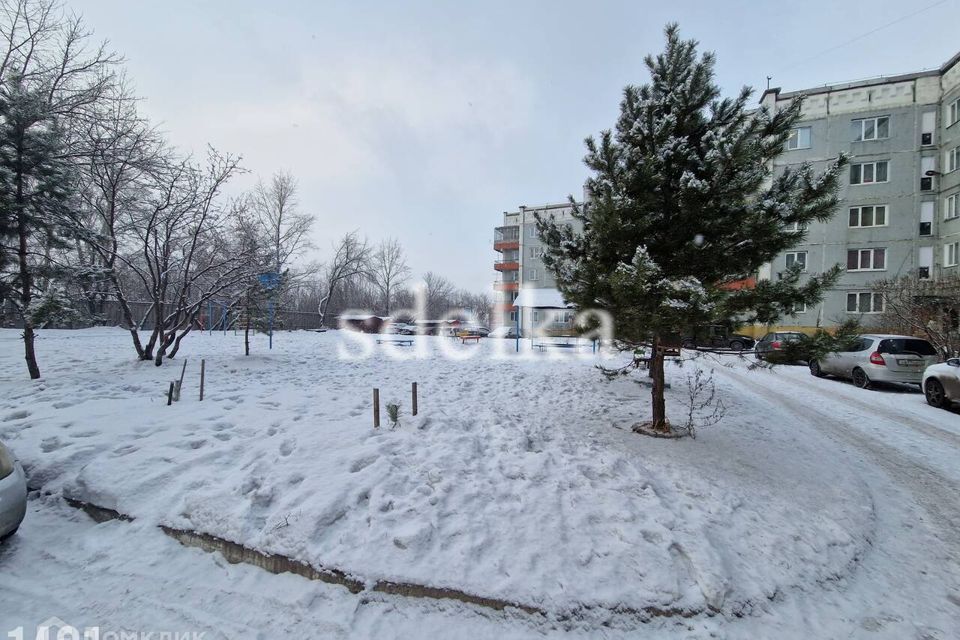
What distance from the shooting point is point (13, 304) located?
7957 millimetres

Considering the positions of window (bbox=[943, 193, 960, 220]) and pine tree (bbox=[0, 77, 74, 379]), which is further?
window (bbox=[943, 193, 960, 220])

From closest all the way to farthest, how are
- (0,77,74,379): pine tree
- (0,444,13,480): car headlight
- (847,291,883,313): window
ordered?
(0,444,13,480): car headlight → (0,77,74,379): pine tree → (847,291,883,313): window

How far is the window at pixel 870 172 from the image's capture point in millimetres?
22000

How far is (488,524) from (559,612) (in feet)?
2.87

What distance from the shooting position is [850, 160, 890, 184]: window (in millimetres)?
22000

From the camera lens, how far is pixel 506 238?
152ft

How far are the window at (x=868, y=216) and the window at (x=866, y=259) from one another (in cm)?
146

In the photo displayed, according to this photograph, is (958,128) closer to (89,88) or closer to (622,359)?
(622,359)

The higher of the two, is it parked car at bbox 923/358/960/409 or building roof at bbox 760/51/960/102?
building roof at bbox 760/51/960/102

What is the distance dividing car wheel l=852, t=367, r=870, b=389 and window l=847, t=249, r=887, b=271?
53.6ft

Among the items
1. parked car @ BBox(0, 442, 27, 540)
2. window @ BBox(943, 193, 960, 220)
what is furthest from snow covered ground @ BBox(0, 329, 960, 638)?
window @ BBox(943, 193, 960, 220)

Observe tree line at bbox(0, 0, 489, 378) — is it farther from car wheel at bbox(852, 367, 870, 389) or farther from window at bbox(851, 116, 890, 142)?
window at bbox(851, 116, 890, 142)

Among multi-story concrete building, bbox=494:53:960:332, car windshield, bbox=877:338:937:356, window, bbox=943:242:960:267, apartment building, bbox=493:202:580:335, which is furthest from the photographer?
apartment building, bbox=493:202:580:335

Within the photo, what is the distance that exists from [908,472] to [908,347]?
7414 millimetres
